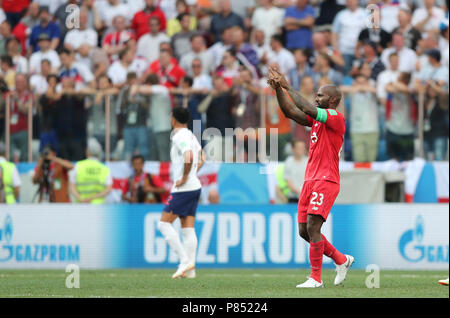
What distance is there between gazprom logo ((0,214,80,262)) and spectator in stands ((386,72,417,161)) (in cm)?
590

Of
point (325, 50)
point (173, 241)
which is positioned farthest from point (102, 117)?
point (173, 241)

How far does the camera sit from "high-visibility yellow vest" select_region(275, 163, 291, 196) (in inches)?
688

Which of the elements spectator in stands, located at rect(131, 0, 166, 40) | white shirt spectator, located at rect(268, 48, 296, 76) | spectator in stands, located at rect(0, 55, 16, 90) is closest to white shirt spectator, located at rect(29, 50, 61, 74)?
spectator in stands, located at rect(0, 55, 16, 90)

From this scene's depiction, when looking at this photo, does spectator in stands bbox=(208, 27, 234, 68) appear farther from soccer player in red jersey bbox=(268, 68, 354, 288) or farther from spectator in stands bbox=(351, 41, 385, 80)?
soccer player in red jersey bbox=(268, 68, 354, 288)

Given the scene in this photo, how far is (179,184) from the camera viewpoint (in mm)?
13258

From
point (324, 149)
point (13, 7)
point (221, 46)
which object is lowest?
point (324, 149)

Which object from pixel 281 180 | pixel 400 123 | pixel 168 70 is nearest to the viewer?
pixel 400 123

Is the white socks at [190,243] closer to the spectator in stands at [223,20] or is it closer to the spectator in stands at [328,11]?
the spectator in stands at [223,20]

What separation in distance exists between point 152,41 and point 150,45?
10 centimetres

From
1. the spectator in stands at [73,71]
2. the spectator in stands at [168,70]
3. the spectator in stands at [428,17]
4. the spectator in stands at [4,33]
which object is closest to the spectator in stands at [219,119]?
the spectator in stands at [168,70]

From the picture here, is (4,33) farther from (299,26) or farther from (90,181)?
(299,26)

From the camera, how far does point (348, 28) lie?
65.6ft

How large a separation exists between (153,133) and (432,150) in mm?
5065
